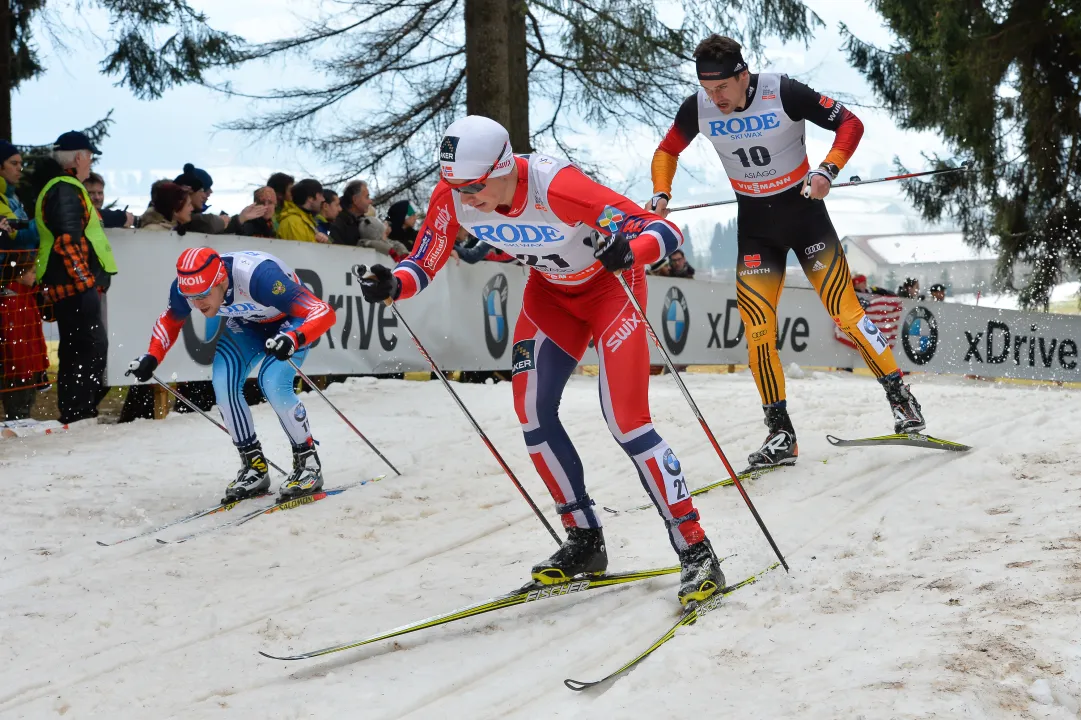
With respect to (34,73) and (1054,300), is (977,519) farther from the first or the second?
(1054,300)

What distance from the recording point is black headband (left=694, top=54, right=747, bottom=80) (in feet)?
18.3

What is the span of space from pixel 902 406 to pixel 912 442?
9.4 inches

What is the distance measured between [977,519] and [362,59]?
1106 cm

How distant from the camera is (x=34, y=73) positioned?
13.0 meters

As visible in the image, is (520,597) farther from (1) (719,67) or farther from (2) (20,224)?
(2) (20,224)

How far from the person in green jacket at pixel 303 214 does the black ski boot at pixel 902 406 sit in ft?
18.2

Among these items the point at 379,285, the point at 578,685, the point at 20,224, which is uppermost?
the point at 20,224

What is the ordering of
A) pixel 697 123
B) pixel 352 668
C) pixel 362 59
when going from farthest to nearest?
pixel 362 59
pixel 697 123
pixel 352 668

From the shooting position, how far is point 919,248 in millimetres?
26641

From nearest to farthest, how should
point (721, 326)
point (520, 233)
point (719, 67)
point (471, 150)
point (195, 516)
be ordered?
1. point (471, 150)
2. point (520, 233)
3. point (719, 67)
4. point (195, 516)
5. point (721, 326)

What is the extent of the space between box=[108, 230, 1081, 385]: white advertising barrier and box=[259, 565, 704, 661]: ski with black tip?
3.56 feet

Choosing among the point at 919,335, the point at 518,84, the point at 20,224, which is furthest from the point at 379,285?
the point at 919,335

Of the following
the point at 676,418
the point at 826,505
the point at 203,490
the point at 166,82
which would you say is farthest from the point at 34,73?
the point at 826,505

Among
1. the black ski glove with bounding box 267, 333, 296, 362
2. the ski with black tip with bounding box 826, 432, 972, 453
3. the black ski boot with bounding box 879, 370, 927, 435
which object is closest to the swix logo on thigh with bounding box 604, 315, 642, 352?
the black ski glove with bounding box 267, 333, 296, 362
